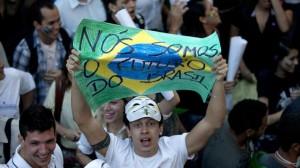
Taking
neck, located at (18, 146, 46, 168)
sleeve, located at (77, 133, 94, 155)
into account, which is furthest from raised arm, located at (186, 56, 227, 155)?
neck, located at (18, 146, 46, 168)

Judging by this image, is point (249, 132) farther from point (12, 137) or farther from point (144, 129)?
point (12, 137)

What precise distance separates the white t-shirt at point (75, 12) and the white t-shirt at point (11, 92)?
1.11 meters

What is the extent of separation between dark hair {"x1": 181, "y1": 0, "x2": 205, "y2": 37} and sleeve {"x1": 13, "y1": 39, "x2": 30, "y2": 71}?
4.74ft

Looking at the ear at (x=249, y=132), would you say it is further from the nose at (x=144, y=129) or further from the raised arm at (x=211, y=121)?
the nose at (x=144, y=129)

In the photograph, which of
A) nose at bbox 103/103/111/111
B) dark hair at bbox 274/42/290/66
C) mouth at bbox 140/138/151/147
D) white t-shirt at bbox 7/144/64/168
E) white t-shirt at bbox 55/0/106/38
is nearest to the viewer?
white t-shirt at bbox 7/144/64/168

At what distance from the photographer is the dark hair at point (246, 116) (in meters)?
6.55

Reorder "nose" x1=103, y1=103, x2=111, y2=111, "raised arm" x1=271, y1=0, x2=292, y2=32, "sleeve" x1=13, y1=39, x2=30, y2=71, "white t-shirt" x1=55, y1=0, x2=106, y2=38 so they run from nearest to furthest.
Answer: "nose" x1=103, y1=103, x2=111, y2=111 → "sleeve" x1=13, y1=39, x2=30, y2=71 → "white t-shirt" x1=55, y1=0, x2=106, y2=38 → "raised arm" x1=271, y1=0, x2=292, y2=32

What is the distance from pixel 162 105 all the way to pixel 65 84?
94 centimetres

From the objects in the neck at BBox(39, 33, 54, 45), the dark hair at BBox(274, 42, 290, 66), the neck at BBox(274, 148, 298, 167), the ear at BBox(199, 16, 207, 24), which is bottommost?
the dark hair at BBox(274, 42, 290, 66)

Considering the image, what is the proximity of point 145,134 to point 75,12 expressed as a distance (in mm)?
2879

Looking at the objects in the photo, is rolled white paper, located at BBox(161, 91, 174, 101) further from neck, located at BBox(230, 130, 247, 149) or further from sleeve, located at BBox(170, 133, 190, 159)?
sleeve, located at BBox(170, 133, 190, 159)

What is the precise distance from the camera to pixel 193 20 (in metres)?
7.89

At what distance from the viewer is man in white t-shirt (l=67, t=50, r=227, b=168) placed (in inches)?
217

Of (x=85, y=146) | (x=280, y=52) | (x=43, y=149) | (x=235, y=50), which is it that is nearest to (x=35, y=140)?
(x=43, y=149)
